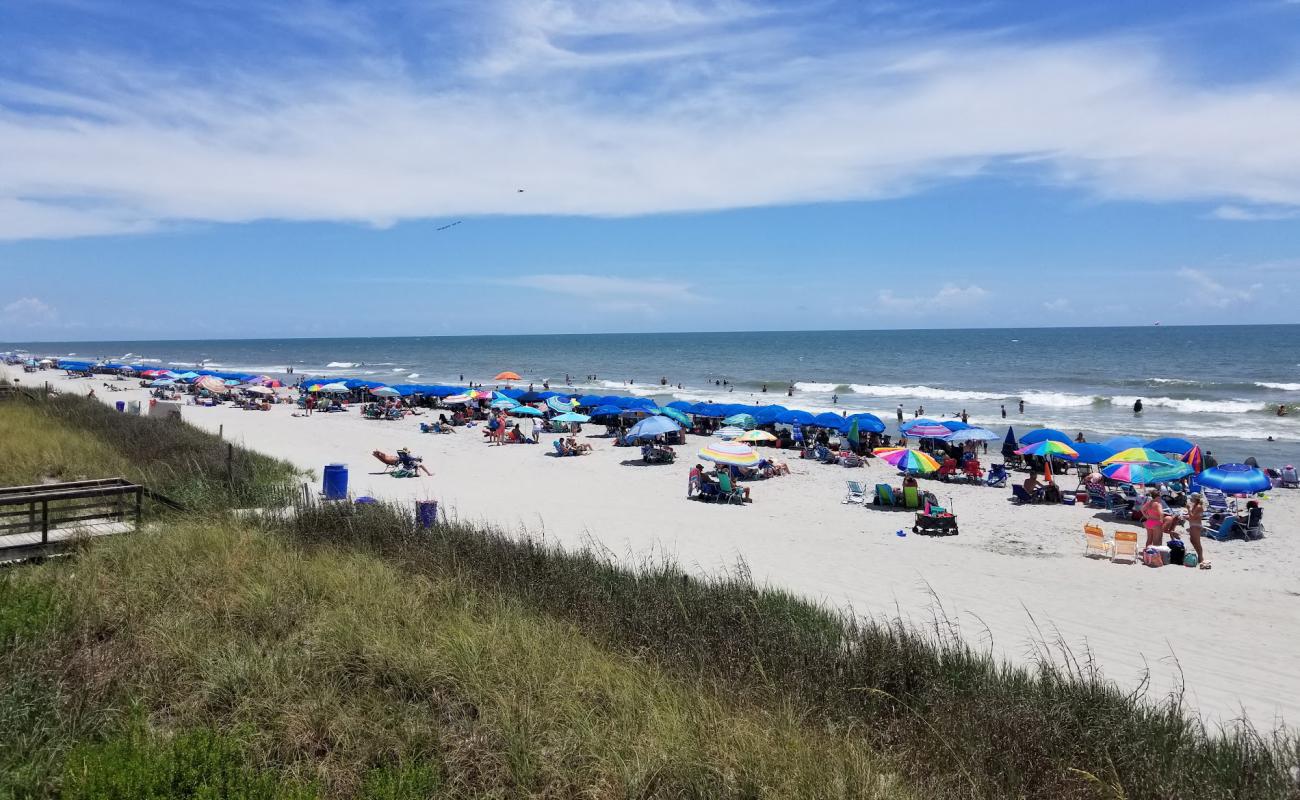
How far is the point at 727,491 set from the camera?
1577 centimetres

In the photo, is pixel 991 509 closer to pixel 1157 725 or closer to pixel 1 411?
pixel 1157 725

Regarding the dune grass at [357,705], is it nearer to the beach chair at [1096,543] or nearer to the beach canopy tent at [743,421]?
the beach chair at [1096,543]

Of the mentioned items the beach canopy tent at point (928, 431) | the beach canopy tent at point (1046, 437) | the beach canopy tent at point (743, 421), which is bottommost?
the beach canopy tent at point (743, 421)

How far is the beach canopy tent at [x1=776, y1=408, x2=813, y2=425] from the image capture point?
23.8 m

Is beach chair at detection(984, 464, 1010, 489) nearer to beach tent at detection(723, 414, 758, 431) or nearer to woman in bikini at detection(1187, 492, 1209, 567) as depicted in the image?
woman in bikini at detection(1187, 492, 1209, 567)

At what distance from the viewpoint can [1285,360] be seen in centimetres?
6372

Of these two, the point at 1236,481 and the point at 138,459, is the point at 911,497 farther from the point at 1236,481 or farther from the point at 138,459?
the point at 138,459

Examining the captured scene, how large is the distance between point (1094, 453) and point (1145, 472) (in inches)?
107

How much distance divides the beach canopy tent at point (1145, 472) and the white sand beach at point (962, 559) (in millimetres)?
890

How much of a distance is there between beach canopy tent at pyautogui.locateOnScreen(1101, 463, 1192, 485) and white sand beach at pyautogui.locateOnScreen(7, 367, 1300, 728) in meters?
0.89

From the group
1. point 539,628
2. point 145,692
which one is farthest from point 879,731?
point 145,692

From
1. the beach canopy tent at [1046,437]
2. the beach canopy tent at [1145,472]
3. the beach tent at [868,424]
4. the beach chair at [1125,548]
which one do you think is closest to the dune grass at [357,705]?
the beach chair at [1125,548]

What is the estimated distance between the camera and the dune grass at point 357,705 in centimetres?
354

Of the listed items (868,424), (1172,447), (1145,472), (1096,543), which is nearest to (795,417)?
(868,424)
